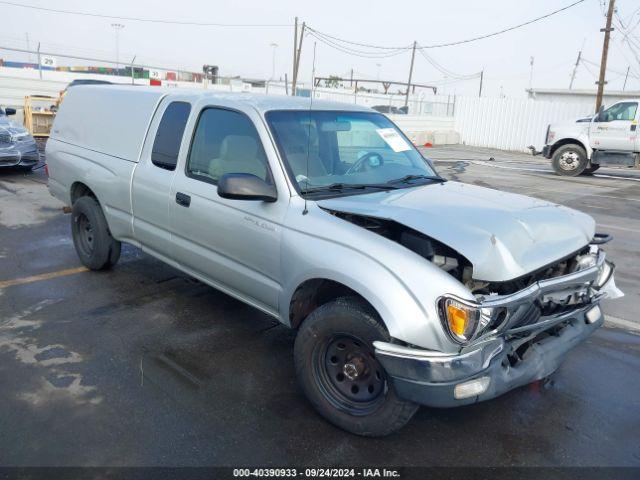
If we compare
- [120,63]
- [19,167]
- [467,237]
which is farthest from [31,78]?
[467,237]

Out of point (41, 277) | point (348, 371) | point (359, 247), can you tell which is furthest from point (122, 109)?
point (348, 371)

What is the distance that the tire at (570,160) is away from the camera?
16.2 meters

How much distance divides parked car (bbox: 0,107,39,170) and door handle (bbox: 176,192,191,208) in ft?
28.0

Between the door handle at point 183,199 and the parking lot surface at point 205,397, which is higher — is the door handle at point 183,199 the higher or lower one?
the higher one

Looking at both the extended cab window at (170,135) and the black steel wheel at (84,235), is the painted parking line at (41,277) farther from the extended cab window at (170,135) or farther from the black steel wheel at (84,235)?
the extended cab window at (170,135)

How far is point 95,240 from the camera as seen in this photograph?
5.46 m

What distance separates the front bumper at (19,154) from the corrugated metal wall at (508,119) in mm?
25001

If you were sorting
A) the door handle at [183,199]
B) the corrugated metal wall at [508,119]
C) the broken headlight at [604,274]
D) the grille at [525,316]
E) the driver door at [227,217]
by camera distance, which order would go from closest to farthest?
1. the grille at [525,316]
2. the broken headlight at [604,274]
3. the driver door at [227,217]
4. the door handle at [183,199]
5. the corrugated metal wall at [508,119]

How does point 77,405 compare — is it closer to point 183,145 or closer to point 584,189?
point 183,145

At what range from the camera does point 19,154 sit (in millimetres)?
11141

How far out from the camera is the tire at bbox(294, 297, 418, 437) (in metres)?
2.93

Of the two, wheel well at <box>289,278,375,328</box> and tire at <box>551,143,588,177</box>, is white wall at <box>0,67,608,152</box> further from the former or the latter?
wheel well at <box>289,278,375,328</box>

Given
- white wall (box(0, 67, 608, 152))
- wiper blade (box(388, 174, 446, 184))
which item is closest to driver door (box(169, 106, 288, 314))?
wiper blade (box(388, 174, 446, 184))

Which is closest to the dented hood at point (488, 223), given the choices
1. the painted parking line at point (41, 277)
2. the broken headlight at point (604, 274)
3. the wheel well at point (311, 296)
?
the broken headlight at point (604, 274)
